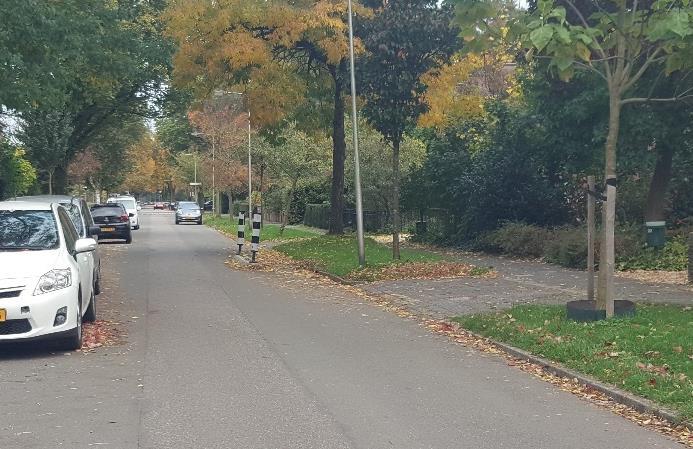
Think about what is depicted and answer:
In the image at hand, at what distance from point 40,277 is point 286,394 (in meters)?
3.24

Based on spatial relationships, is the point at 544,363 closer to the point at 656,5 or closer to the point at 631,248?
the point at 656,5

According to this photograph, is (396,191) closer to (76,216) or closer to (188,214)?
(76,216)

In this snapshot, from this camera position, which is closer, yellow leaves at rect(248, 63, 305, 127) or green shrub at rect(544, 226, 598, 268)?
green shrub at rect(544, 226, 598, 268)

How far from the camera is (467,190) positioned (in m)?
25.2

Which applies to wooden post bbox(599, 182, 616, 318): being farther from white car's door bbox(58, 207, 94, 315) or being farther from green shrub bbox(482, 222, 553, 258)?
green shrub bbox(482, 222, 553, 258)

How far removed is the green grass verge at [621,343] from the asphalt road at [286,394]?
0.51 meters

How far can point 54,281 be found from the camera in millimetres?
9172

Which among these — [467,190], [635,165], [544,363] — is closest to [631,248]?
[635,165]

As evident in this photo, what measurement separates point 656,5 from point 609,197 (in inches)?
88.0

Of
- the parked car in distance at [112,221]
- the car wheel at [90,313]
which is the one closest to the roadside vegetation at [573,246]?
the car wheel at [90,313]

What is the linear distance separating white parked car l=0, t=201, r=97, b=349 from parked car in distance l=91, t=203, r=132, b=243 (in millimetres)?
22170

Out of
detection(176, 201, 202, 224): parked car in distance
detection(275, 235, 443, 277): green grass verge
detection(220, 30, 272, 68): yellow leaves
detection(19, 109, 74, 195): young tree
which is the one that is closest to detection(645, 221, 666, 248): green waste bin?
detection(275, 235, 443, 277): green grass verge

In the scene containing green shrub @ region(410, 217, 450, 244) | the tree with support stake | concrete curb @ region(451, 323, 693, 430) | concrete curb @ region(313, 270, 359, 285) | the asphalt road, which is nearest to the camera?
the asphalt road

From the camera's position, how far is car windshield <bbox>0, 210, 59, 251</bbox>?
9930mm
